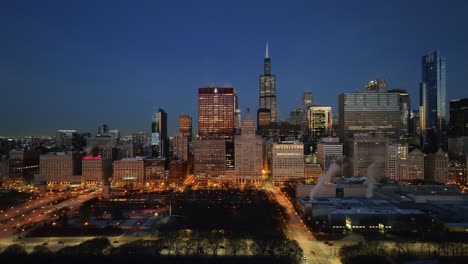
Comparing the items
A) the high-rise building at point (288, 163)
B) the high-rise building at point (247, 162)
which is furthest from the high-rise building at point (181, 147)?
the high-rise building at point (288, 163)

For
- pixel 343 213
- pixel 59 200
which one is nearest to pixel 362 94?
pixel 343 213

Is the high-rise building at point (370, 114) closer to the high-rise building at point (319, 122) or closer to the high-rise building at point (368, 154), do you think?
the high-rise building at point (368, 154)

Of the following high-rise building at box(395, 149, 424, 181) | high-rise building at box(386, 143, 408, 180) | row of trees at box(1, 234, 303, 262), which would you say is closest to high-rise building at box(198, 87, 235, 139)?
high-rise building at box(386, 143, 408, 180)

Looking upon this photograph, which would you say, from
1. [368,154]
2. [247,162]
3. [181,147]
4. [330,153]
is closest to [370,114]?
[330,153]

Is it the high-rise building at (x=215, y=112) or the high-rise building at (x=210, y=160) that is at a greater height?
the high-rise building at (x=215, y=112)

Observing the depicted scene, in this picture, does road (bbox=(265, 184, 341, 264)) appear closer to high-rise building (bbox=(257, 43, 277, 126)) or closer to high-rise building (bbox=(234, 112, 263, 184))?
high-rise building (bbox=(234, 112, 263, 184))

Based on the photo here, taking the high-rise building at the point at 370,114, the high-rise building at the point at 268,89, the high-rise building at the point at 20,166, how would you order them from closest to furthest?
the high-rise building at the point at 20,166
the high-rise building at the point at 370,114
the high-rise building at the point at 268,89

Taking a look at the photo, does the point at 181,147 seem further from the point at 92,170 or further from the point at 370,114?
the point at 370,114
